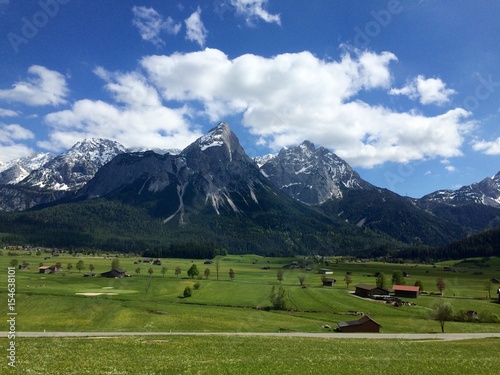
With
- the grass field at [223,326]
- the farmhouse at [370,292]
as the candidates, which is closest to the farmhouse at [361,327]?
the grass field at [223,326]

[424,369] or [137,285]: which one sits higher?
[424,369]

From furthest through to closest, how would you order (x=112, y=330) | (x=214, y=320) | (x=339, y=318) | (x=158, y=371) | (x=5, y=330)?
(x=339, y=318)
(x=214, y=320)
(x=112, y=330)
(x=5, y=330)
(x=158, y=371)

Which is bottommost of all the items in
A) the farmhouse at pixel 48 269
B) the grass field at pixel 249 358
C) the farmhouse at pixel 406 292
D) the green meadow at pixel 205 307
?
the farmhouse at pixel 406 292

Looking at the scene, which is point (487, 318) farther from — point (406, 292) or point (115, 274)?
point (115, 274)

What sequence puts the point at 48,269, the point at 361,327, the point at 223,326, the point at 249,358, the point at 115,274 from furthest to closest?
the point at 48,269 < the point at 115,274 < the point at 223,326 < the point at 361,327 < the point at 249,358

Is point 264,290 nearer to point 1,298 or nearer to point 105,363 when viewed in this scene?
point 1,298

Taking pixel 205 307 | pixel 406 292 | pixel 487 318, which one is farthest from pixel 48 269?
pixel 487 318

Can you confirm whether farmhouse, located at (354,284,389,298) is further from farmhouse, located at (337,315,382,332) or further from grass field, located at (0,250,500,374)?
farmhouse, located at (337,315,382,332)

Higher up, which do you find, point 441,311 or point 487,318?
point 441,311

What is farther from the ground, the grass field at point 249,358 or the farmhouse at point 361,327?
the grass field at point 249,358

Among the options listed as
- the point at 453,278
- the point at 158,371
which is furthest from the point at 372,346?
the point at 453,278

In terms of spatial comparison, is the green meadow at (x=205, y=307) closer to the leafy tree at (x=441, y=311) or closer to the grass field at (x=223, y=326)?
the grass field at (x=223, y=326)

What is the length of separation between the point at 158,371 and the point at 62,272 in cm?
16558

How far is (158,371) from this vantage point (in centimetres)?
2734
